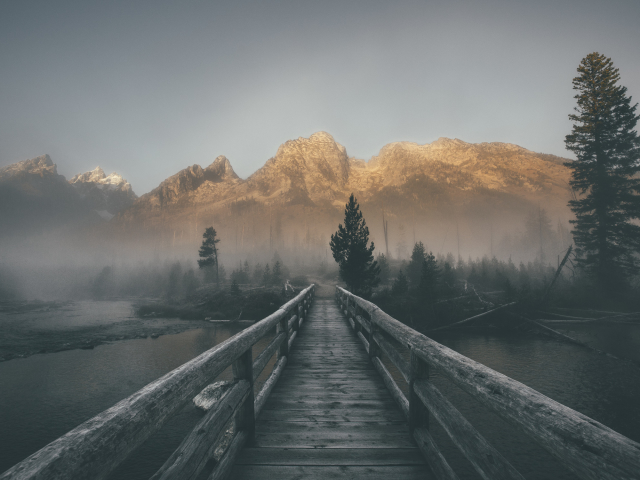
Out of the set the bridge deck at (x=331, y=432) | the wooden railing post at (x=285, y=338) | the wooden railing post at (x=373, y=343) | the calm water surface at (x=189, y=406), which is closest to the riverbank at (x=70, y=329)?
the calm water surface at (x=189, y=406)

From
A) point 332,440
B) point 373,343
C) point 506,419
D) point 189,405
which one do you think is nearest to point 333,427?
point 332,440

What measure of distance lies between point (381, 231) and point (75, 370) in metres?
171

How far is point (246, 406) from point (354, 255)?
102 ft

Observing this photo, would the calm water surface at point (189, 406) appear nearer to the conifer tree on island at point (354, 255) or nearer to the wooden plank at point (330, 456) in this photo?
the wooden plank at point (330, 456)

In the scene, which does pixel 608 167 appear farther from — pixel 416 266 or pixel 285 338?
pixel 285 338

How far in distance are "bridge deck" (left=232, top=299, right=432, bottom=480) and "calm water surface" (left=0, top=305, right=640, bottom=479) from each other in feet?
24.4

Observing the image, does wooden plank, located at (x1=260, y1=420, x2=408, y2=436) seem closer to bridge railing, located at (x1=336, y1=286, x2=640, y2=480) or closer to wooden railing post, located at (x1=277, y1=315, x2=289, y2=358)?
bridge railing, located at (x1=336, y1=286, x2=640, y2=480)

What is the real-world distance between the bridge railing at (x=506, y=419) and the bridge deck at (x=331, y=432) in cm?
34

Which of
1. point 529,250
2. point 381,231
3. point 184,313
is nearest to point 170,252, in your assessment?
point 381,231

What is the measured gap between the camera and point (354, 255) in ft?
111

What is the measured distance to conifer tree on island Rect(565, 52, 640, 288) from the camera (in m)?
25.3

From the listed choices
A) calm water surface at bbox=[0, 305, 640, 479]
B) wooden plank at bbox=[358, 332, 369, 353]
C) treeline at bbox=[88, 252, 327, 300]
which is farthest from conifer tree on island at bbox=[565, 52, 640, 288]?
treeline at bbox=[88, 252, 327, 300]

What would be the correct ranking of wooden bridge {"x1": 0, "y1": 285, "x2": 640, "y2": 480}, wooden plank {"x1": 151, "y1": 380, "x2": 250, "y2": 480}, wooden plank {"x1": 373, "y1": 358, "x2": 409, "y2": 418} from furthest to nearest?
1. wooden plank {"x1": 373, "y1": 358, "x2": 409, "y2": 418}
2. wooden plank {"x1": 151, "y1": 380, "x2": 250, "y2": 480}
3. wooden bridge {"x1": 0, "y1": 285, "x2": 640, "y2": 480}

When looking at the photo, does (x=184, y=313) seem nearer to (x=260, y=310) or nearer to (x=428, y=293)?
(x=260, y=310)
